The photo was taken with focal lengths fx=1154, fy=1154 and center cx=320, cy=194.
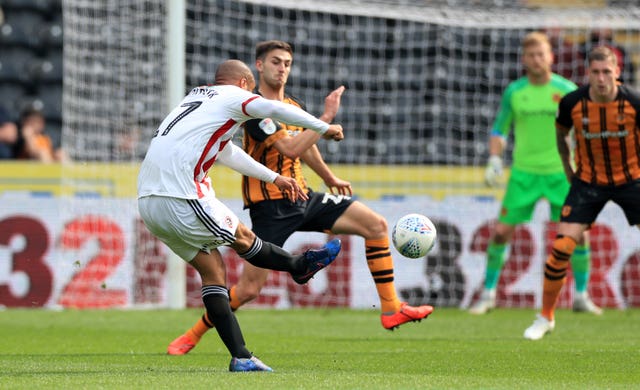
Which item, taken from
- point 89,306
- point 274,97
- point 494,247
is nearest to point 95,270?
point 89,306

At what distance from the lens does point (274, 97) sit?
820cm

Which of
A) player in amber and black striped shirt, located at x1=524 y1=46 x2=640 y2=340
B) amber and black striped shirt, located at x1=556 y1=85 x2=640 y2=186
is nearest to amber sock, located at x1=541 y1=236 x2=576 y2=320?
player in amber and black striped shirt, located at x1=524 y1=46 x2=640 y2=340

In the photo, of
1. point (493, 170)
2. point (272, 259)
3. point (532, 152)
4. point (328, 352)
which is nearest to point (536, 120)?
point (532, 152)

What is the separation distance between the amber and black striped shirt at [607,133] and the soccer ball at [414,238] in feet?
6.10

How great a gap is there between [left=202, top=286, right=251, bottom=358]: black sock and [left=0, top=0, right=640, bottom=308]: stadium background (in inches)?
228

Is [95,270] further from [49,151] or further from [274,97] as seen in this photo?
[274,97]

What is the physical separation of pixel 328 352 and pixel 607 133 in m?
2.86

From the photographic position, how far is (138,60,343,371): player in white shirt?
635 cm

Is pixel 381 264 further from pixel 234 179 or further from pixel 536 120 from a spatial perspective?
pixel 234 179

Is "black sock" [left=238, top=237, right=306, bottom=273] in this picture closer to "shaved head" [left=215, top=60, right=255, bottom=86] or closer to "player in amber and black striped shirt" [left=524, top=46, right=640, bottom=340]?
"shaved head" [left=215, top=60, right=255, bottom=86]

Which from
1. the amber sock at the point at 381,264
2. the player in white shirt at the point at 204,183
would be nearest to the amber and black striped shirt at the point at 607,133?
the amber sock at the point at 381,264

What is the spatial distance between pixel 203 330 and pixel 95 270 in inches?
201

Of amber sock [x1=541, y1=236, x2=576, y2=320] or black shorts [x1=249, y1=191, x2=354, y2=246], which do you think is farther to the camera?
amber sock [x1=541, y1=236, x2=576, y2=320]

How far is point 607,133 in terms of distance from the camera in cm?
887
